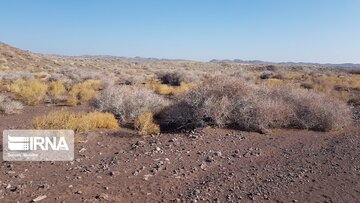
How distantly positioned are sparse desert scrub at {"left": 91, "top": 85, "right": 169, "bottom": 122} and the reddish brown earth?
1948mm

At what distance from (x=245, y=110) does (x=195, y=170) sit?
4244mm

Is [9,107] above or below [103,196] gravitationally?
above

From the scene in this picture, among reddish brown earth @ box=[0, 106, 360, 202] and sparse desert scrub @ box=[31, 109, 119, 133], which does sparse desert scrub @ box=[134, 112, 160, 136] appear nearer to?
reddish brown earth @ box=[0, 106, 360, 202]

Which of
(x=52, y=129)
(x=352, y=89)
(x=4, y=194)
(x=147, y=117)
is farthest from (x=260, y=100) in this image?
(x=352, y=89)

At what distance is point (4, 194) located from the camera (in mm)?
6613

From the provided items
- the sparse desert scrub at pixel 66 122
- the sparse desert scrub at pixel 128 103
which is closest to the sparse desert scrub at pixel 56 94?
the sparse desert scrub at pixel 128 103

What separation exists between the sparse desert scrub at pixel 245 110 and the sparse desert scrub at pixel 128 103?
56cm

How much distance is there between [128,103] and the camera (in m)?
13.3

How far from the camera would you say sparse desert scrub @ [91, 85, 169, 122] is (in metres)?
13.2

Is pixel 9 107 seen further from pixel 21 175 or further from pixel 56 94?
pixel 21 175

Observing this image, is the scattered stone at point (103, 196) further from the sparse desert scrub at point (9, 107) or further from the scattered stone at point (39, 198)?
the sparse desert scrub at point (9, 107)

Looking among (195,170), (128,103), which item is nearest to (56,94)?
(128,103)

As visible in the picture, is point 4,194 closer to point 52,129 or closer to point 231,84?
point 52,129

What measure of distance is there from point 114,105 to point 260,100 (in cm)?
492
